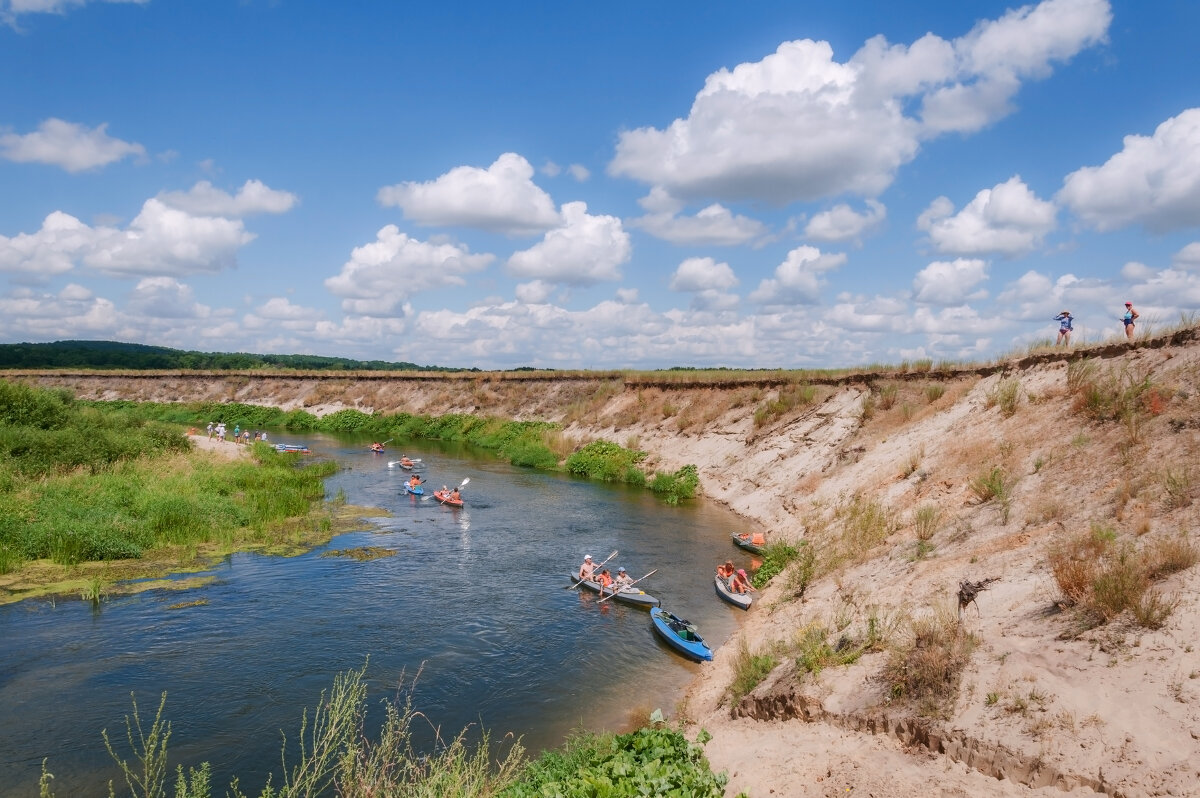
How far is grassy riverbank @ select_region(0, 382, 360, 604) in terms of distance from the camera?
1959 cm

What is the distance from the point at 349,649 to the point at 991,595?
42.9 feet

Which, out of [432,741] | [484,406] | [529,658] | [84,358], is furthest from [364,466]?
[84,358]

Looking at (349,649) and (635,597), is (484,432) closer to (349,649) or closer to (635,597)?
(635,597)

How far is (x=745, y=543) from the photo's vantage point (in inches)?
960

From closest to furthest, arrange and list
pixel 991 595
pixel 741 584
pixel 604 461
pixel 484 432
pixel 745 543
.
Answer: pixel 991 595
pixel 741 584
pixel 745 543
pixel 604 461
pixel 484 432

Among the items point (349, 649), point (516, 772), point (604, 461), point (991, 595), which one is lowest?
point (349, 649)

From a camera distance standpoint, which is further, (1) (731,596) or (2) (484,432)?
(2) (484,432)

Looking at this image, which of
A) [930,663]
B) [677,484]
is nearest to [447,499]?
[677,484]

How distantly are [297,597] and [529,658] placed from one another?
741cm

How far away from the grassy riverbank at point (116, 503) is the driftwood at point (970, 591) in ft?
66.5

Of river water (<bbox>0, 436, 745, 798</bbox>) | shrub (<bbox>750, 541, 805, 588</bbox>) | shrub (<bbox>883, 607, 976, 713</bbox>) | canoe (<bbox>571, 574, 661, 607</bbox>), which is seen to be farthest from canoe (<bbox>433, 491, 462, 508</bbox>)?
shrub (<bbox>883, 607, 976, 713</bbox>)

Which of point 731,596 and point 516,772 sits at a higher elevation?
point 516,772

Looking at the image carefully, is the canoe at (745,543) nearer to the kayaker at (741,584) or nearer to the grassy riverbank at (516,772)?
the kayaker at (741,584)

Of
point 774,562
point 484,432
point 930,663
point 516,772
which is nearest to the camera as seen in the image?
point 930,663
